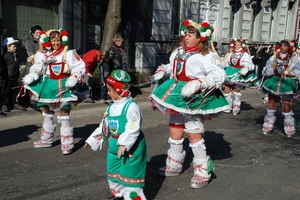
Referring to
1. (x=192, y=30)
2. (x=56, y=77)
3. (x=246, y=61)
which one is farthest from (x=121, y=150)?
(x=246, y=61)

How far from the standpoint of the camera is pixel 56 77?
5.72 meters

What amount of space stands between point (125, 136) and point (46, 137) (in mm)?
2833

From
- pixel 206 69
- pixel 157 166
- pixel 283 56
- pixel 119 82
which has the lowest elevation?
pixel 157 166

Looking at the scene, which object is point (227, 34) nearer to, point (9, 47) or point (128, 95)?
point (9, 47)

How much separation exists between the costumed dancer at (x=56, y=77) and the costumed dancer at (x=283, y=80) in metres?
3.68

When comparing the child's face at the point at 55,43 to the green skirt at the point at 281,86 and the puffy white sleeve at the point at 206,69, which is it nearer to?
the puffy white sleeve at the point at 206,69

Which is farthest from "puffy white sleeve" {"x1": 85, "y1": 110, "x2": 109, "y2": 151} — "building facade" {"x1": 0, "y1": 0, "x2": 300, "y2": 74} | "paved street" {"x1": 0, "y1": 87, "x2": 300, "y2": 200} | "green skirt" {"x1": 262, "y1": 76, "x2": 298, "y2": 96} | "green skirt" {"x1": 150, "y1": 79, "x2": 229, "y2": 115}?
"building facade" {"x1": 0, "y1": 0, "x2": 300, "y2": 74}

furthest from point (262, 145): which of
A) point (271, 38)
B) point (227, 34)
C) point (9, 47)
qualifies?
point (271, 38)

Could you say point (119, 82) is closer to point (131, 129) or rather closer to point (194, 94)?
point (131, 129)

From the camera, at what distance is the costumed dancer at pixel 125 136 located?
3.75 meters

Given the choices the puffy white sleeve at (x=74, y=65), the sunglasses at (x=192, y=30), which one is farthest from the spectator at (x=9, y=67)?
the sunglasses at (x=192, y=30)

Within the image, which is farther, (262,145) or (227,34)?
(227,34)

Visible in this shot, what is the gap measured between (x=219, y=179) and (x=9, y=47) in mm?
5938

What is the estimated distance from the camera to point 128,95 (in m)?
3.86
